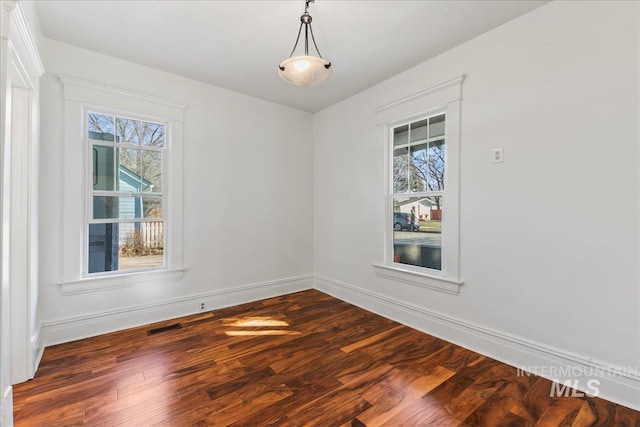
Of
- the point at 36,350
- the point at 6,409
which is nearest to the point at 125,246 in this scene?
the point at 36,350

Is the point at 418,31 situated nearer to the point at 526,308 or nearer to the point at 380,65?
the point at 380,65

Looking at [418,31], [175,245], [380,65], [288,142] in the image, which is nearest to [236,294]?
[175,245]

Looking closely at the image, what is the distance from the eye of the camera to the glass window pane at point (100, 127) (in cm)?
290

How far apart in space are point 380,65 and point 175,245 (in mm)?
3024

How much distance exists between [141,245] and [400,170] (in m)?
3.05

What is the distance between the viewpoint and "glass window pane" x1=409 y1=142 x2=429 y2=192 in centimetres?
310

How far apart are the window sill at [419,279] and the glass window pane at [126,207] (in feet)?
8.75

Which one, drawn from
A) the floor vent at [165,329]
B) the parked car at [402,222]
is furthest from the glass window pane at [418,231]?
the floor vent at [165,329]

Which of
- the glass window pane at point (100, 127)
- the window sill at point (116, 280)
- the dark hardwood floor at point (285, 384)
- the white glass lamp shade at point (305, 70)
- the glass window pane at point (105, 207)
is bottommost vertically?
the dark hardwood floor at point (285, 384)

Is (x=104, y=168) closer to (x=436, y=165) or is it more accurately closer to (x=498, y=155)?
(x=436, y=165)

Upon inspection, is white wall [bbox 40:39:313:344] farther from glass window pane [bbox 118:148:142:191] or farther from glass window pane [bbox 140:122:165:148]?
glass window pane [bbox 118:148:142:191]

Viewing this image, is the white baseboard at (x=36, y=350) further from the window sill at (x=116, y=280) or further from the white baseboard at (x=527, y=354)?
the white baseboard at (x=527, y=354)

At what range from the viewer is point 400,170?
3375mm

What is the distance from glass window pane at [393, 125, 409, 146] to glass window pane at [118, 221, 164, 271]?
2.90 meters
